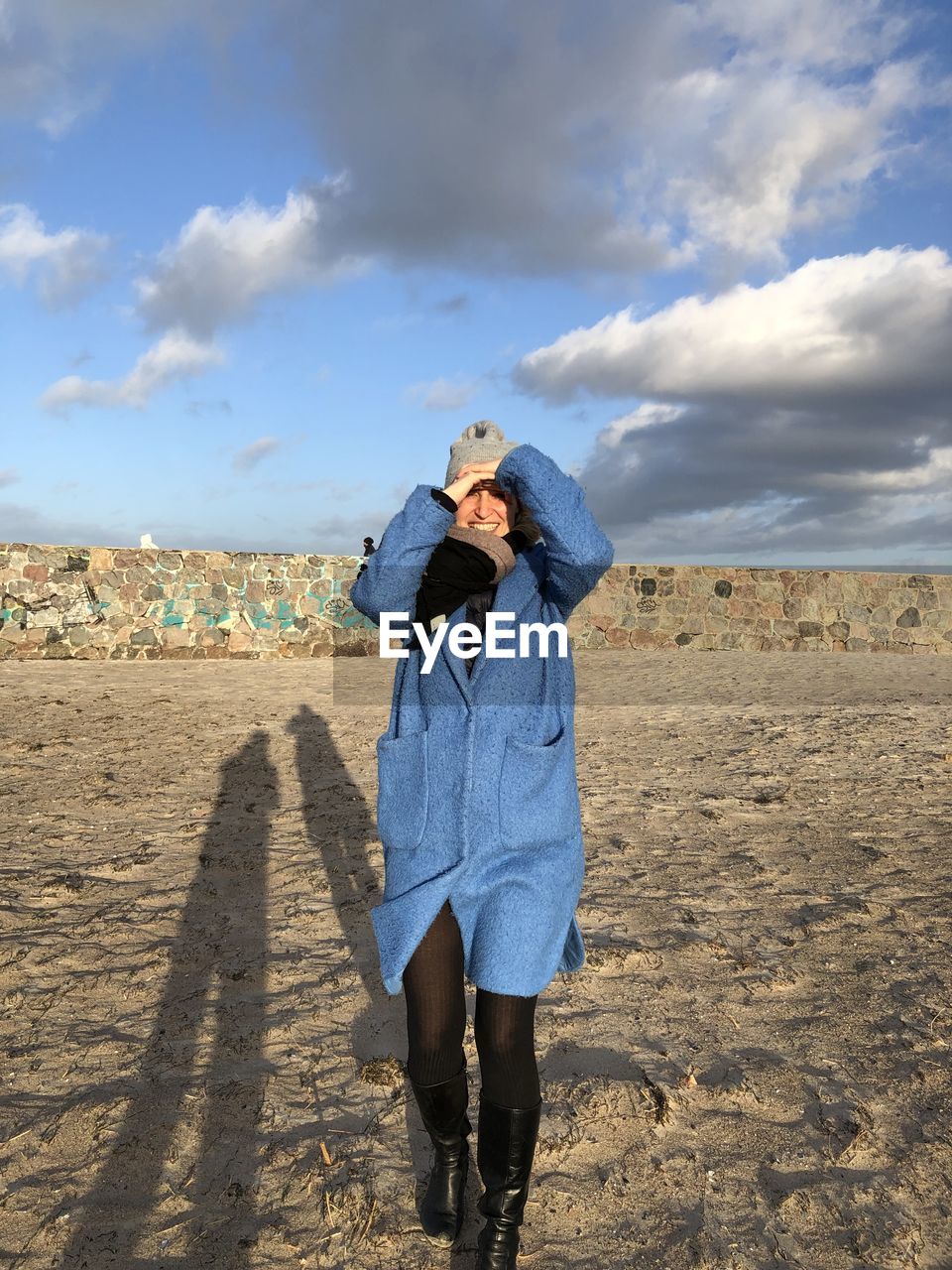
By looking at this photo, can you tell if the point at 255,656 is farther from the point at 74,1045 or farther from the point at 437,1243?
the point at 437,1243

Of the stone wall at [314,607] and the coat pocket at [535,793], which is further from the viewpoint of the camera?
the stone wall at [314,607]

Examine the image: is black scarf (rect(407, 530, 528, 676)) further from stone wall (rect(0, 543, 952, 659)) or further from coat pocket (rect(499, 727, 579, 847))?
stone wall (rect(0, 543, 952, 659))

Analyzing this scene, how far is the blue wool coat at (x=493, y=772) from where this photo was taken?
1.92 meters

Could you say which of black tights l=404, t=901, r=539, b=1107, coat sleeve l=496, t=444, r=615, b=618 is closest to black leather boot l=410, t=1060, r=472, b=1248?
black tights l=404, t=901, r=539, b=1107

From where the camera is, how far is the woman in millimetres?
1920

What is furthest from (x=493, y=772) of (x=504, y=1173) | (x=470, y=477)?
(x=504, y=1173)

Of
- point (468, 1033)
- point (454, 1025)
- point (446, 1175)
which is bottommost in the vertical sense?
point (468, 1033)

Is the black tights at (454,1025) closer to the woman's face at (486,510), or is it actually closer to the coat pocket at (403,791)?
the coat pocket at (403,791)

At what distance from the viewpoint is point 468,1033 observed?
3.20 m

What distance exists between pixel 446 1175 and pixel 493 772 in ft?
3.09

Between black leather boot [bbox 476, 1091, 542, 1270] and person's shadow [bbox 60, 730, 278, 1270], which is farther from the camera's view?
person's shadow [bbox 60, 730, 278, 1270]

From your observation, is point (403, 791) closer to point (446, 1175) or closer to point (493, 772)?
point (493, 772)

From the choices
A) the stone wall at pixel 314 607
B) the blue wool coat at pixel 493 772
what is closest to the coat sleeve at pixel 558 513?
the blue wool coat at pixel 493 772

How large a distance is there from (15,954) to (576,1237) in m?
2.52
